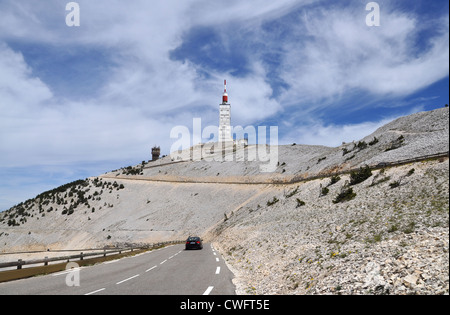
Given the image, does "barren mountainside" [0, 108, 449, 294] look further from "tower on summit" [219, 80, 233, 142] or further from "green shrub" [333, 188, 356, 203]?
"tower on summit" [219, 80, 233, 142]

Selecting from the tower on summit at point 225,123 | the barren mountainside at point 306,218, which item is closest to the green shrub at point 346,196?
the barren mountainside at point 306,218

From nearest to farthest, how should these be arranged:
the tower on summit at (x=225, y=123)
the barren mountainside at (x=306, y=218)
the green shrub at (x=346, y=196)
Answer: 1. the barren mountainside at (x=306, y=218)
2. the green shrub at (x=346, y=196)
3. the tower on summit at (x=225, y=123)

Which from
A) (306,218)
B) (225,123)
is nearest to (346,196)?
(306,218)

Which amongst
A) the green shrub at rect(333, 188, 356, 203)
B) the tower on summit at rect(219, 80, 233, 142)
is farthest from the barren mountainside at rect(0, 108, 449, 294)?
the tower on summit at rect(219, 80, 233, 142)

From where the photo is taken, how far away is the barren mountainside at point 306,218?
32.1 feet

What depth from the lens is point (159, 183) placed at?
290ft

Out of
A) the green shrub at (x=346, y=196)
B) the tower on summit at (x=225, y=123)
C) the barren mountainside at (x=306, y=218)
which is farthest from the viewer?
the tower on summit at (x=225, y=123)

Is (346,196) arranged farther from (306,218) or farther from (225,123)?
(225,123)

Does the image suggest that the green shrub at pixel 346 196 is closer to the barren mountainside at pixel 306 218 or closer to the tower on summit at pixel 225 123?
the barren mountainside at pixel 306 218

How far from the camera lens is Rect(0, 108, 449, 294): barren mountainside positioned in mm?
9781

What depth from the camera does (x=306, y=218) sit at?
2339 cm

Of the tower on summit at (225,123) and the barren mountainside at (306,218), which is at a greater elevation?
the tower on summit at (225,123)
